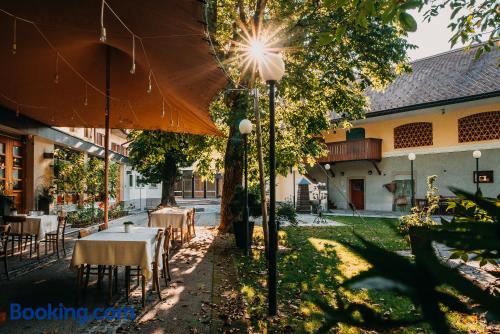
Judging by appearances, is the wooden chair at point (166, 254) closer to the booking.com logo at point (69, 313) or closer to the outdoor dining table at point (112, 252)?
the outdoor dining table at point (112, 252)

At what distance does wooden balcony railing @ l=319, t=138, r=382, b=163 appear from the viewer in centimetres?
2206

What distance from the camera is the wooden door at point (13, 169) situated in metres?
11.2

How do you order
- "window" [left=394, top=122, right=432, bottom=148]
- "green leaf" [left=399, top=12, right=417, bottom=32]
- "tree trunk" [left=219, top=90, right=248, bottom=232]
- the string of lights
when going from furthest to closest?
"window" [left=394, top=122, right=432, bottom=148] < "tree trunk" [left=219, top=90, right=248, bottom=232] < the string of lights < "green leaf" [left=399, top=12, right=417, bottom=32]

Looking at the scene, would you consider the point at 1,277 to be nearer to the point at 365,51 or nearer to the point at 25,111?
the point at 25,111

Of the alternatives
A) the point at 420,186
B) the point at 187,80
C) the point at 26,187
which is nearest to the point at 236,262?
the point at 187,80

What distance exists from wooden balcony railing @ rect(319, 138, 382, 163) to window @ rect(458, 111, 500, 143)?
15.3 ft

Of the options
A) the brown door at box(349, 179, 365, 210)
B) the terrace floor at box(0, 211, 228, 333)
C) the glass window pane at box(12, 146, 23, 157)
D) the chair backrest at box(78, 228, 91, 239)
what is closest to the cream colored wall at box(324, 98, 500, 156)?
the brown door at box(349, 179, 365, 210)

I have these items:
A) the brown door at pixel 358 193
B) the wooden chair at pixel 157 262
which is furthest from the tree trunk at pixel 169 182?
the wooden chair at pixel 157 262

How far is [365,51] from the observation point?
9.59 meters

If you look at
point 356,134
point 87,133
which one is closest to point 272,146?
point 87,133

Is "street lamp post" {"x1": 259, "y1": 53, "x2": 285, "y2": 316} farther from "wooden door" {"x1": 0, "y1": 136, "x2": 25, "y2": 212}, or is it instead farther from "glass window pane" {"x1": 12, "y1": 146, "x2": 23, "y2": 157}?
"glass window pane" {"x1": 12, "y1": 146, "x2": 23, "y2": 157}

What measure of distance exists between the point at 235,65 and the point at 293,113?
2484mm

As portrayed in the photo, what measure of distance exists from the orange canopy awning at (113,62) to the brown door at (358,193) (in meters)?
17.1

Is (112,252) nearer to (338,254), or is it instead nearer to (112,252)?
(112,252)
